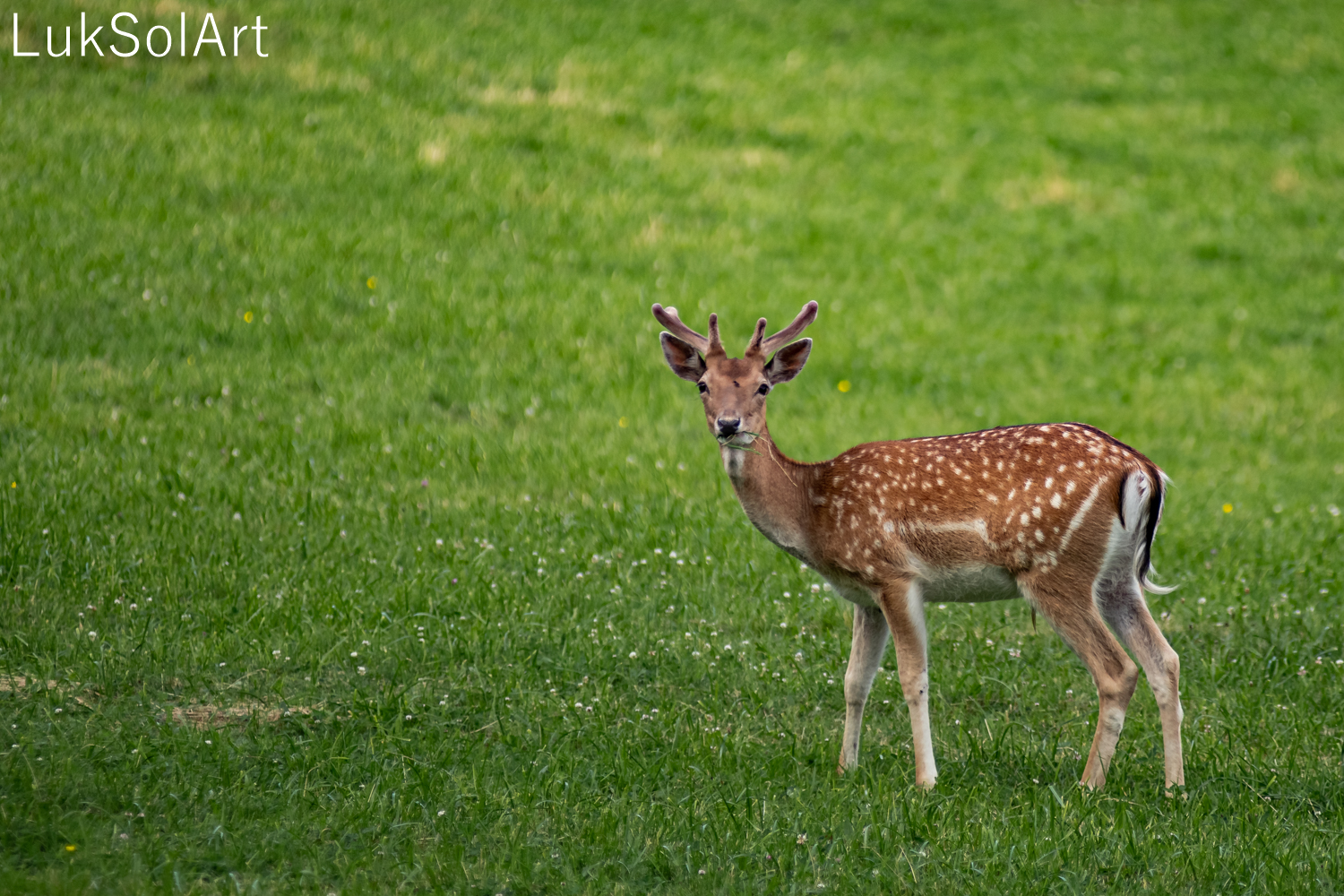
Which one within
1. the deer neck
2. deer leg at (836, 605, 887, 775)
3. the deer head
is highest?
the deer head

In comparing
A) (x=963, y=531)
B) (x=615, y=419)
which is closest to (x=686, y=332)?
(x=963, y=531)

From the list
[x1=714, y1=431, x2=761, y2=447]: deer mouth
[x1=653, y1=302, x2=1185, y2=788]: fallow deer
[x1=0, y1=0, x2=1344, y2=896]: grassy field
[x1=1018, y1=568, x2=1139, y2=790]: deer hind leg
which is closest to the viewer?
[x1=0, y1=0, x2=1344, y2=896]: grassy field

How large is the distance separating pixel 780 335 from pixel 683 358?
0.50 metres

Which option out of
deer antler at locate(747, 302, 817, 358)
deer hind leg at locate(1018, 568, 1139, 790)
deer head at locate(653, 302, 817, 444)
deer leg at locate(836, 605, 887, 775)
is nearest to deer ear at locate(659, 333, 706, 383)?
deer head at locate(653, 302, 817, 444)

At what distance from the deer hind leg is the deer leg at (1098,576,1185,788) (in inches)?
9.1

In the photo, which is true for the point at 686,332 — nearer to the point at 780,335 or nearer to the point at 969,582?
the point at 780,335

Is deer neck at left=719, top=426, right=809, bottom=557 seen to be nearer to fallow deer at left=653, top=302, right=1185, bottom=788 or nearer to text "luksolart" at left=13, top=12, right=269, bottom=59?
fallow deer at left=653, top=302, right=1185, bottom=788

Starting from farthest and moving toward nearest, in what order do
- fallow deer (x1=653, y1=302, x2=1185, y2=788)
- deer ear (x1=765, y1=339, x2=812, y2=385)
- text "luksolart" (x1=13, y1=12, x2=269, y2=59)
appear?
1. text "luksolart" (x1=13, y1=12, x2=269, y2=59)
2. deer ear (x1=765, y1=339, x2=812, y2=385)
3. fallow deer (x1=653, y1=302, x2=1185, y2=788)

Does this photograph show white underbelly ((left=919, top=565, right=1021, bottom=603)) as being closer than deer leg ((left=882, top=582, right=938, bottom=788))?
No

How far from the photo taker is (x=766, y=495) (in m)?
6.73

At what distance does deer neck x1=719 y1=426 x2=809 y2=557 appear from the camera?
6.72 m

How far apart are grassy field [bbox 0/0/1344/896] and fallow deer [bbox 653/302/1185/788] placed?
47 cm

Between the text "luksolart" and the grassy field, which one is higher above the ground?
the text "luksolart"

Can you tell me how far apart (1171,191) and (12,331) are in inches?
523
